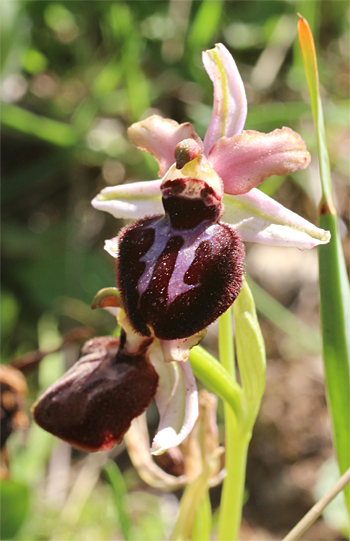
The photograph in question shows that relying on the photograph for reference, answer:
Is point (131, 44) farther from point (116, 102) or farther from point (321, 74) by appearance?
point (321, 74)

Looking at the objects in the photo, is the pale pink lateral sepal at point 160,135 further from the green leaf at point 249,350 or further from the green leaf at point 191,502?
the green leaf at point 191,502

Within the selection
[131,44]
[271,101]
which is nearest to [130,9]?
[131,44]

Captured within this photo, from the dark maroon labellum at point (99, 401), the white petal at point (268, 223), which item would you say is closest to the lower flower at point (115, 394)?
the dark maroon labellum at point (99, 401)

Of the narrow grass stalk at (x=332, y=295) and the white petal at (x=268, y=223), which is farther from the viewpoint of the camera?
the narrow grass stalk at (x=332, y=295)

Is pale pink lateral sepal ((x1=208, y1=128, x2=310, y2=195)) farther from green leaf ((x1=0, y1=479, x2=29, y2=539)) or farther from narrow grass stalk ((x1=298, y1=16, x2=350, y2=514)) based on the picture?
green leaf ((x1=0, y1=479, x2=29, y2=539))

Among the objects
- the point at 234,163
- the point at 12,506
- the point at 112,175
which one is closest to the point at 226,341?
the point at 234,163

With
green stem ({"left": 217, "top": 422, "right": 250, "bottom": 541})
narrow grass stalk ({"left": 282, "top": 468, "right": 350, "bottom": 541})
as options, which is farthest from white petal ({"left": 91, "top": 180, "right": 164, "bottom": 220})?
narrow grass stalk ({"left": 282, "top": 468, "right": 350, "bottom": 541})

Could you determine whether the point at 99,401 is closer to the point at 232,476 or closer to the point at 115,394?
the point at 115,394
